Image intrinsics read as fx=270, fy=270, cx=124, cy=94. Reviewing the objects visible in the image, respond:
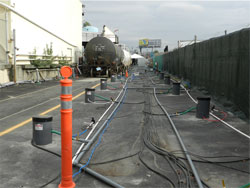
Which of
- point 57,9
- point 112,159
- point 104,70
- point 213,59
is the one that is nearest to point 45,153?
point 112,159

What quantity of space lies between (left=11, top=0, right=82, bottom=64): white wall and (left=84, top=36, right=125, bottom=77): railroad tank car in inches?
165

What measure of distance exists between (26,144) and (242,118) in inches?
243

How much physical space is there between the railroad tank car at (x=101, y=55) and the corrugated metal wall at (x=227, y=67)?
11.8m

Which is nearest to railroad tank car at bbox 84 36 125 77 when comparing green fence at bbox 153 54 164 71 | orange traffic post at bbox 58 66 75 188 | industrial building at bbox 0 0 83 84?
industrial building at bbox 0 0 83 84

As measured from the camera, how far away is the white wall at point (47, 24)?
66.1 ft

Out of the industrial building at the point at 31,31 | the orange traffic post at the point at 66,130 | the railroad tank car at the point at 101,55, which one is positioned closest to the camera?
the orange traffic post at the point at 66,130

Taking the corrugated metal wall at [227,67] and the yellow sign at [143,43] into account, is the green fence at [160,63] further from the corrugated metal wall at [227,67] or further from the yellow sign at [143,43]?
the yellow sign at [143,43]

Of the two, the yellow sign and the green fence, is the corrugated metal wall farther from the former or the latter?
the yellow sign

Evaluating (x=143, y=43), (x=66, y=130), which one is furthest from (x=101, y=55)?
(x=143, y=43)

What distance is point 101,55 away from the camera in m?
26.3

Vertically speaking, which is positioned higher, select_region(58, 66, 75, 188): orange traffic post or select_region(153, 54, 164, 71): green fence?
select_region(153, 54, 164, 71): green fence

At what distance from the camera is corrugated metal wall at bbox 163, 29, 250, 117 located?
27.6 ft

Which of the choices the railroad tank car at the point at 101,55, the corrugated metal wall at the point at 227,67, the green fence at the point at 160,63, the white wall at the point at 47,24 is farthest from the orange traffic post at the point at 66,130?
the green fence at the point at 160,63

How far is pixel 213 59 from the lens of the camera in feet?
40.7
